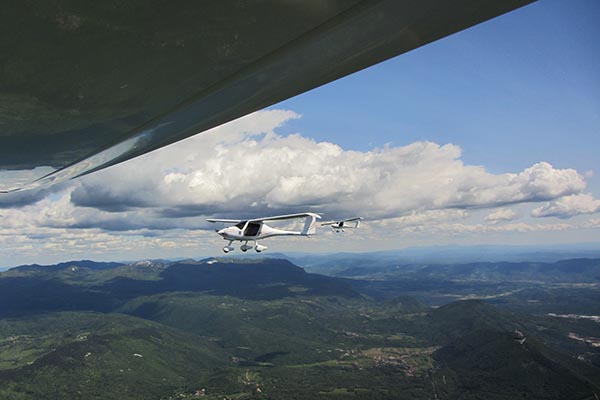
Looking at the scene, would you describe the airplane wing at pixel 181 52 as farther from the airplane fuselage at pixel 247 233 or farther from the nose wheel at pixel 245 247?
the airplane fuselage at pixel 247 233

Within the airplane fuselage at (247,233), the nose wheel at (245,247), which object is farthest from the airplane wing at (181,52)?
the airplane fuselage at (247,233)

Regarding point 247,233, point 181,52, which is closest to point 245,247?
point 247,233

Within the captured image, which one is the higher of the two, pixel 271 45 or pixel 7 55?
pixel 271 45

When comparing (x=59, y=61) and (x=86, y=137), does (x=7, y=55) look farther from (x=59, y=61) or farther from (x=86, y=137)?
(x=86, y=137)

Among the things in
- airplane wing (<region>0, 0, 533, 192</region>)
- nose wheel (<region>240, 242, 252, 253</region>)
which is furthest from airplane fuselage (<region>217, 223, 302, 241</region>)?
airplane wing (<region>0, 0, 533, 192</region>)

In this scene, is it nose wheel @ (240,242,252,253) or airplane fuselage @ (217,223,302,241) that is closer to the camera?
nose wheel @ (240,242,252,253)

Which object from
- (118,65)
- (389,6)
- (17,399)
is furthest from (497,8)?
(17,399)

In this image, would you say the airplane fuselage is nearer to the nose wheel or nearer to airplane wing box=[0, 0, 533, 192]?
the nose wheel

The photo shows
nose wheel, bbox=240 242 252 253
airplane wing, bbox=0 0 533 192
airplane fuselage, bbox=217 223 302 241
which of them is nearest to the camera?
airplane wing, bbox=0 0 533 192

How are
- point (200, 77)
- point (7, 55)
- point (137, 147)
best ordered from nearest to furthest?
point (7, 55), point (200, 77), point (137, 147)
